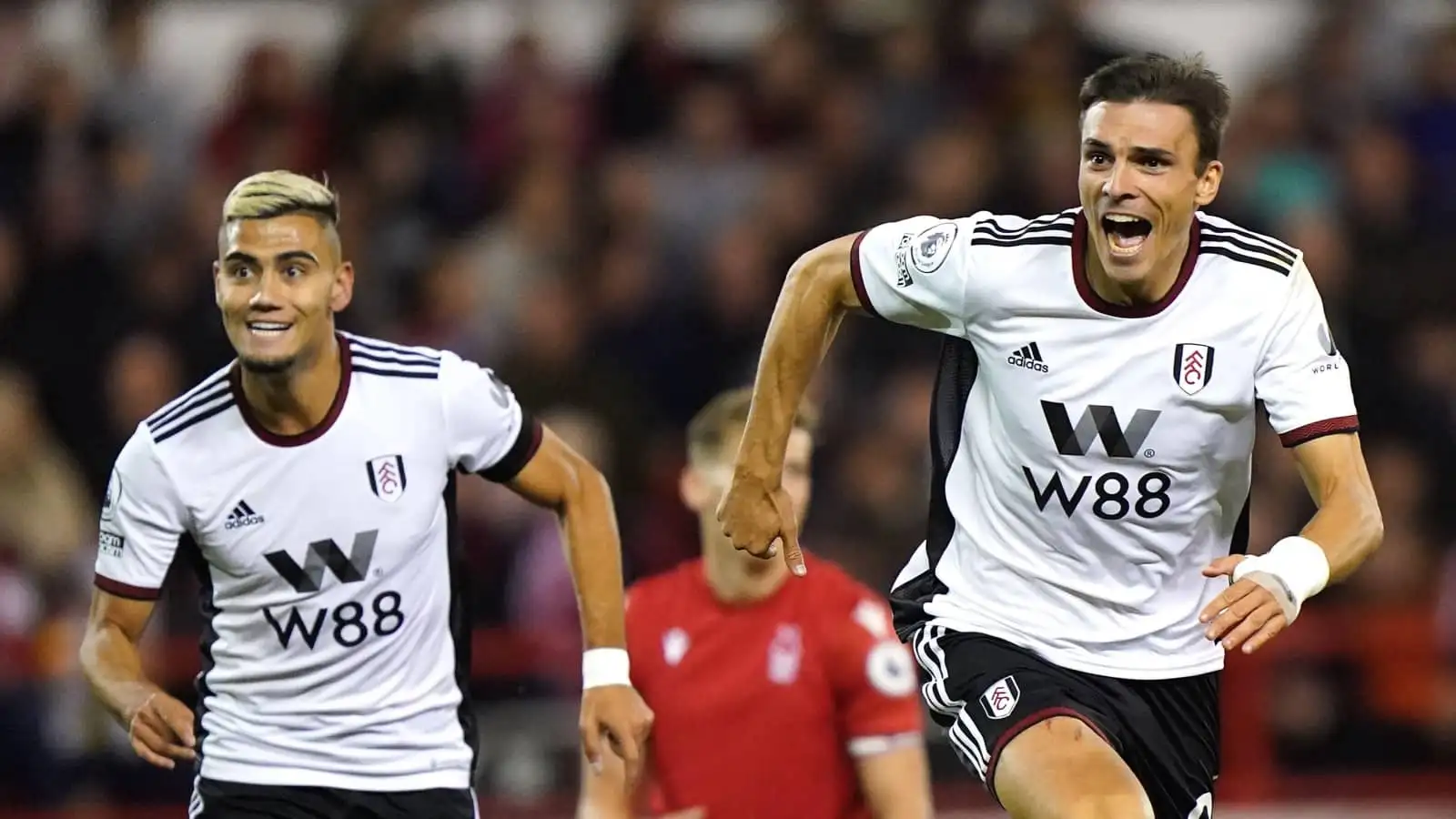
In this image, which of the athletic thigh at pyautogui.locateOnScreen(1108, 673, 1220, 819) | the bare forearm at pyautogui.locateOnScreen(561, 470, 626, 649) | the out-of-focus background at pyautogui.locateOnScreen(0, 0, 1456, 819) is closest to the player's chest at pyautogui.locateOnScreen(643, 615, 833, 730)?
the bare forearm at pyautogui.locateOnScreen(561, 470, 626, 649)

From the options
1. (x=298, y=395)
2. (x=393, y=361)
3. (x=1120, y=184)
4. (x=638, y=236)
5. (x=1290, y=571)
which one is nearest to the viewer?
(x=1290, y=571)

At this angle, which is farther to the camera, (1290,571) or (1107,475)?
(1107,475)

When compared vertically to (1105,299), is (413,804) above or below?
below

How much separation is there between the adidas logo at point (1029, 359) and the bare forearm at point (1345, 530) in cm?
67

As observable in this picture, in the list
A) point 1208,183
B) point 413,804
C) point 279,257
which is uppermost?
point 279,257

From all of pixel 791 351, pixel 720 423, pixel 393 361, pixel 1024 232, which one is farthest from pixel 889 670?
pixel 393 361

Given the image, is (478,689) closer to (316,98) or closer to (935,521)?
(316,98)

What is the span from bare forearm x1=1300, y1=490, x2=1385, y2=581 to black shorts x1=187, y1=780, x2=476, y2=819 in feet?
6.99

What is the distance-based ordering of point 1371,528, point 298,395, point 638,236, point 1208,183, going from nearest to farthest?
point 1371,528
point 1208,183
point 298,395
point 638,236

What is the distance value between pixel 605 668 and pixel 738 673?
739mm

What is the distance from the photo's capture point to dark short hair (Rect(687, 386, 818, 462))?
6.20 metres

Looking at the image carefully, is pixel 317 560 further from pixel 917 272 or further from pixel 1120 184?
pixel 1120 184

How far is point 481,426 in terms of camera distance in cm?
556

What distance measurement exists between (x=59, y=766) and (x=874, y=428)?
3.42 m
